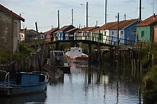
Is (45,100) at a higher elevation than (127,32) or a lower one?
lower

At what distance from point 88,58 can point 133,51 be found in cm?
1602

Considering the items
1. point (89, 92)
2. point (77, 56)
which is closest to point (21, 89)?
point (89, 92)

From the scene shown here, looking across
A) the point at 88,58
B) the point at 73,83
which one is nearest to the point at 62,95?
the point at 73,83

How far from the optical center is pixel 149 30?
54.2 m

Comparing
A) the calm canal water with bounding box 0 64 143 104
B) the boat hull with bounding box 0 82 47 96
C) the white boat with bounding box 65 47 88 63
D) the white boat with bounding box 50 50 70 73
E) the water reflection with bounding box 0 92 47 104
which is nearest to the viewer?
the water reflection with bounding box 0 92 47 104

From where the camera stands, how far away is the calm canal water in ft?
87.8

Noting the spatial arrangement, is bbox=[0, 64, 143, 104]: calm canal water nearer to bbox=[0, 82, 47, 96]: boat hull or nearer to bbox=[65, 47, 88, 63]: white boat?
bbox=[0, 82, 47, 96]: boat hull

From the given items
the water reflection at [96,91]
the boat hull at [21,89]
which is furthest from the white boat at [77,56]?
the boat hull at [21,89]

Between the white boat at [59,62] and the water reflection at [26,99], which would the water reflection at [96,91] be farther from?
the white boat at [59,62]

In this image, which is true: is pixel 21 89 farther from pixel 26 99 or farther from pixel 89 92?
pixel 89 92

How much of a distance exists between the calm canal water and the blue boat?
1.36ft

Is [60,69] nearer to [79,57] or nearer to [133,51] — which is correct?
[133,51]

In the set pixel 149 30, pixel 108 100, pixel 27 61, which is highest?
pixel 149 30

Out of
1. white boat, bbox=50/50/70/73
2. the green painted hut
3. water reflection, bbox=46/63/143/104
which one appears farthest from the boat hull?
the green painted hut
